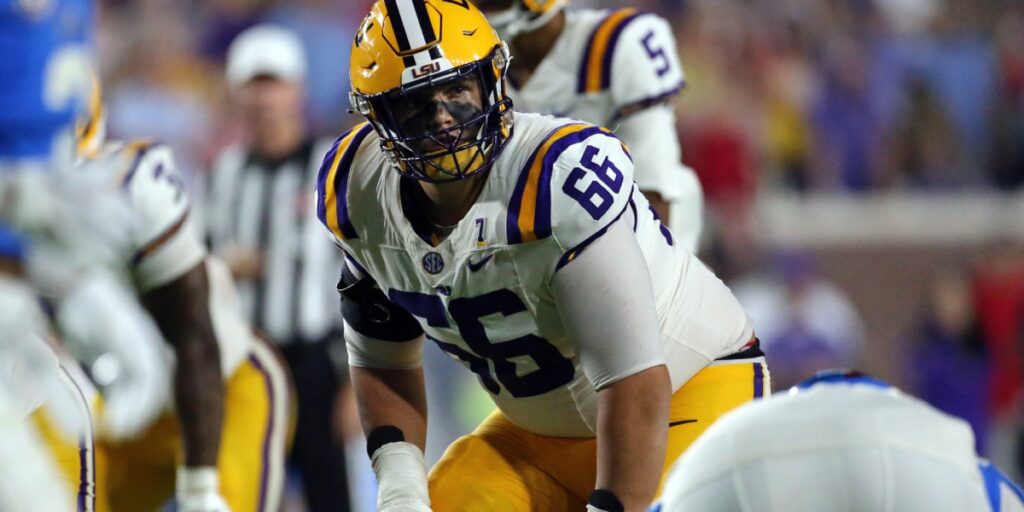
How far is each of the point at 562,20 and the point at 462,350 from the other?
127cm

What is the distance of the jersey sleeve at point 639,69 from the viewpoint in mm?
3795

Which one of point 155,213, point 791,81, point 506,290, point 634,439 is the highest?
point 506,290

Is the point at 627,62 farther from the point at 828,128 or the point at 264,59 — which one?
the point at 828,128

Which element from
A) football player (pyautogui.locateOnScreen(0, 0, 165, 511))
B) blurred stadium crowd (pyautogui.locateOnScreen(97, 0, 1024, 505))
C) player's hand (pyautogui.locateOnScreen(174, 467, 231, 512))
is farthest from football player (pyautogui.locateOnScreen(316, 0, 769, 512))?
blurred stadium crowd (pyautogui.locateOnScreen(97, 0, 1024, 505))

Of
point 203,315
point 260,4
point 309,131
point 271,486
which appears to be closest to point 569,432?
point 203,315

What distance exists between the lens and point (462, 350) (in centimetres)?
289

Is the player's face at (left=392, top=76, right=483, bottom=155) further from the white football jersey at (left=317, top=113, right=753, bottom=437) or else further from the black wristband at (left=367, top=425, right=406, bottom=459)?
the black wristband at (left=367, top=425, right=406, bottom=459)

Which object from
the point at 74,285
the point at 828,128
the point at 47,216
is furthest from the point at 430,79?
the point at 828,128

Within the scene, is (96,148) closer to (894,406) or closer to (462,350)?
(462,350)

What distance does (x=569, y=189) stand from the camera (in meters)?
2.58

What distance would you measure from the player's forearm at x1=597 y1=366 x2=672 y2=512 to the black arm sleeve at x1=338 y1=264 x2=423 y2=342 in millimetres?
543

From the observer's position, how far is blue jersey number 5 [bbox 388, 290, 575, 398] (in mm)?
2727

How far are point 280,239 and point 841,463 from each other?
14.9 feet

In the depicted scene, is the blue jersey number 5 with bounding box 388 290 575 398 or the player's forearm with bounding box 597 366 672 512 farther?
the blue jersey number 5 with bounding box 388 290 575 398
